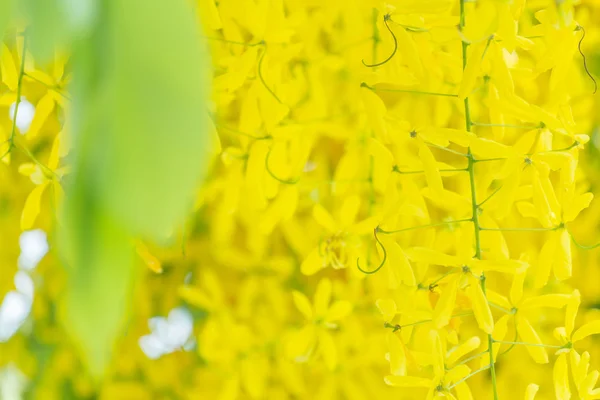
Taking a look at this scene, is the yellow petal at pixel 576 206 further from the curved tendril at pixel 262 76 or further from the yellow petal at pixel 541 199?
the curved tendril at pixel 262 76

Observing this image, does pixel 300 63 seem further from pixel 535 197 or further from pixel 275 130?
pixel 535 197

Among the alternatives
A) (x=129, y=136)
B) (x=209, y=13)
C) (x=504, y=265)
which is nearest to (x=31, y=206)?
(x=209, y=13)

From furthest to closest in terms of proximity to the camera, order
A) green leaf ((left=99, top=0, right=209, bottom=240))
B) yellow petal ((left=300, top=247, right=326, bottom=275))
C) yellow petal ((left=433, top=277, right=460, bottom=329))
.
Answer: yellow petal ((left=300, top=247, right=326, bottom=275)) < yellow petal ((left=433, top=277, right=460, bottom=329)) < green leaf ((left=99, top=0, right=209, bottom=240))

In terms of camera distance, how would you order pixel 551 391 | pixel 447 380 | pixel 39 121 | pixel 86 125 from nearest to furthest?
1. pixel 86 125
2. pixel 447 380
3. pixel 39 121
4. pixel 551 391

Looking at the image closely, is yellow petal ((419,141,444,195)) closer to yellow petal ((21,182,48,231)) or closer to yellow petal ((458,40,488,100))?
yellow petal ((458,40,488,100))

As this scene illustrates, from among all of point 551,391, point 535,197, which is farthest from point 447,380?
point 551,391

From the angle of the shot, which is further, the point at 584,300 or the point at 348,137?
the point at 584,300

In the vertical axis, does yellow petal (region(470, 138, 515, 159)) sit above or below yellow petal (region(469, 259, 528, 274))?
above

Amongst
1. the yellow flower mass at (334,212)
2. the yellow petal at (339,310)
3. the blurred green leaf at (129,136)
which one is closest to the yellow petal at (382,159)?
the yellow flower mass at (334,212)

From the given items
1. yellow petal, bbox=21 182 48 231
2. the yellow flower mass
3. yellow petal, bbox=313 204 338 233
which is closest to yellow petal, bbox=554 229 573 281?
the yellow flower mass
